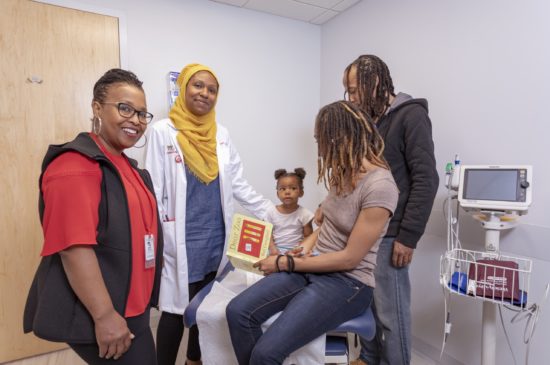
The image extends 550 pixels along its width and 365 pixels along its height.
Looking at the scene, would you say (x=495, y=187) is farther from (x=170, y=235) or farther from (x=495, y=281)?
(x=170, y=235)

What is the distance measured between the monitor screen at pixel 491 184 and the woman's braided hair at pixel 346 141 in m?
0.51

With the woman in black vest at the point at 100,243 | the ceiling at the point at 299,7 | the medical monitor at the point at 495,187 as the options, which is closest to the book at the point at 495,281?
the medical monitor at the point at 495,187

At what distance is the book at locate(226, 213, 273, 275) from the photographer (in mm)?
1244

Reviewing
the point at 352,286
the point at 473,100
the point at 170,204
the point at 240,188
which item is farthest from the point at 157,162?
the point at 473,100

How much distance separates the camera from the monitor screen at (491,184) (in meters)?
1.32

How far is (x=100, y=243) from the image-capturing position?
824mm

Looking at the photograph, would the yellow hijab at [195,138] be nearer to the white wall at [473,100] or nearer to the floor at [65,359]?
the floor at [65,359]

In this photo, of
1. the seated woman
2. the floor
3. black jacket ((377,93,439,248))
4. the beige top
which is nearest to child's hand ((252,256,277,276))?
the seated woman

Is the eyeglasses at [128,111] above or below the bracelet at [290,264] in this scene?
above

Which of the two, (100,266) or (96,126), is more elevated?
(96,126)

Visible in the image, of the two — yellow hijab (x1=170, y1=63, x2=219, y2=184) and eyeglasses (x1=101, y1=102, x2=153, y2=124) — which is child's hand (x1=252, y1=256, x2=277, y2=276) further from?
eyeglasses (x1=101, y1=102, x2=153, y2=124)

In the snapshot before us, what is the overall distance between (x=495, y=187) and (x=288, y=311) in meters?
1.00

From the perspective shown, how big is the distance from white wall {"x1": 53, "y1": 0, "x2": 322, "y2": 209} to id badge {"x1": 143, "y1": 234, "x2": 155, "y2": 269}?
1480 millimetres

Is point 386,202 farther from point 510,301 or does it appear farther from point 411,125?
point 510,301
